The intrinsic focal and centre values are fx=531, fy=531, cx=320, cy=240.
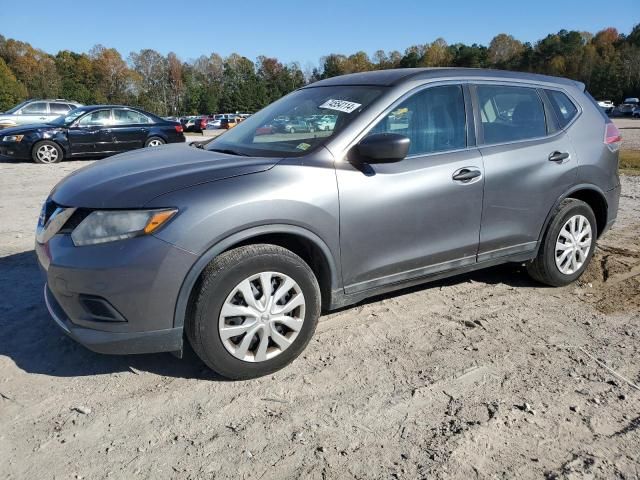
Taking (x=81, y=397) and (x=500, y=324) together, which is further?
(x=500, y=324)

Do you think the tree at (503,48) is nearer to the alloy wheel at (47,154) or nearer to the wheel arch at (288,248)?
the alloy wheel at (47,154)

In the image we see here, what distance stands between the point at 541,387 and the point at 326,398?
121 centimetres

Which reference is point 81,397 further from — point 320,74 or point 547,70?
point 547,70

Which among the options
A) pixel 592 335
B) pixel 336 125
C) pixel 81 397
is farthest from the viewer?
pixel 592 335

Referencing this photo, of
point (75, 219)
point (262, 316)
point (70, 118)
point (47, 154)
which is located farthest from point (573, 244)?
point (70, 118)

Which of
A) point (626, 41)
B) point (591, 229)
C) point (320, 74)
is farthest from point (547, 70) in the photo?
point (591, 229)

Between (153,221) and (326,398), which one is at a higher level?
(153,221)

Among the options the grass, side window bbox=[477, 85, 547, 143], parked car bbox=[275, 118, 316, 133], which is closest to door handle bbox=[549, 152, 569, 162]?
side window bbox=[477, 85, 547, 143]

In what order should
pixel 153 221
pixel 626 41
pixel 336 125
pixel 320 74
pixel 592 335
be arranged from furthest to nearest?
1. pixel 320 74
2. pixel 626 41
3. pixel 592 335
4. pixel 336 125
5. pixel 153 221

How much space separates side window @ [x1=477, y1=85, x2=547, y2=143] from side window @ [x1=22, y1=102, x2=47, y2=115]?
19226 mm

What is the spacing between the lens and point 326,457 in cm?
241

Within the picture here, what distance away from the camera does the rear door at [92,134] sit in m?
13.3

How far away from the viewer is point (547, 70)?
108 m

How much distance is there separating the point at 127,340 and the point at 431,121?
7.89 ft
